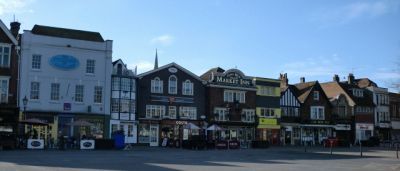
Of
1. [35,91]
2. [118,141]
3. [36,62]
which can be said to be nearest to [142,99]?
[35,91]

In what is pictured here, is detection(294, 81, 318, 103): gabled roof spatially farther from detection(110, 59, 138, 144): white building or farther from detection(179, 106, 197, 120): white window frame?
detection(110, 59, 138, 144): white building

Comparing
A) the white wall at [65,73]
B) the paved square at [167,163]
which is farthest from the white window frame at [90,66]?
the paved square at [167,163]

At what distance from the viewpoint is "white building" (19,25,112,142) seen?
1927 inches

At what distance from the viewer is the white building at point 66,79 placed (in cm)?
4894

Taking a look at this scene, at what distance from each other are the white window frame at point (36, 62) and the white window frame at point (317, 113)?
1545 inches

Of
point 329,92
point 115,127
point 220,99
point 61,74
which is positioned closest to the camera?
point 61,74

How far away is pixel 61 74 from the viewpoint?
5050 cm

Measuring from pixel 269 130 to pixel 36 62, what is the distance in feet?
103

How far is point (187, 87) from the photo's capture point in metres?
60.2

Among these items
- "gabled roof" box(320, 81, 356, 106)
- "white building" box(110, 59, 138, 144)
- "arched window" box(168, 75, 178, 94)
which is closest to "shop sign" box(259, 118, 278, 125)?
"arched window" box(168, 75, 178, 94)

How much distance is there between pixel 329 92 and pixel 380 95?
8968 mm

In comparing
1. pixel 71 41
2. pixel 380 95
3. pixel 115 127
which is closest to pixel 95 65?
pixel 71 41

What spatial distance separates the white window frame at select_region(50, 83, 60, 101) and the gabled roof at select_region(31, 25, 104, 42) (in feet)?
16.3

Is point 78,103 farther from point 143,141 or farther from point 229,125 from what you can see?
point 229,125
